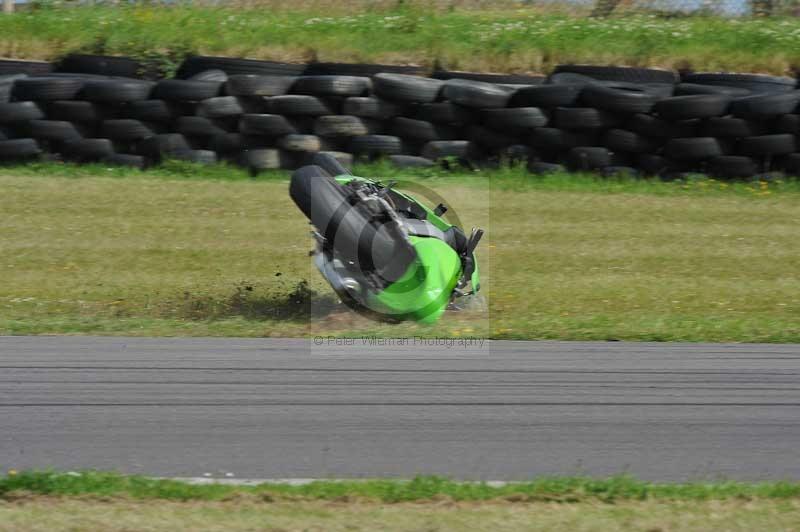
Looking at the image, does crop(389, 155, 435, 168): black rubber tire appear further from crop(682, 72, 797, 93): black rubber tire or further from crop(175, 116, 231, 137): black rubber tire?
crop(682, 72, 797, 93): black rubber tire

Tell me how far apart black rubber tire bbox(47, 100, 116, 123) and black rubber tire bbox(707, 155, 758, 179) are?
22.5 ft

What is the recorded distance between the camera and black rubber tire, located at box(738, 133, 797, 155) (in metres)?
11.5

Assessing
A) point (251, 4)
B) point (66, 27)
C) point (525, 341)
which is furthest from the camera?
point (251, 4)

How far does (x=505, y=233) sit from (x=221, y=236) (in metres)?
2.78

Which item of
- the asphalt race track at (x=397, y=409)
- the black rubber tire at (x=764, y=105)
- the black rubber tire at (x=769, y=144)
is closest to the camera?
the asphalt race track at (x=397, y=409)

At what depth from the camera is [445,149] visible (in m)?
11.9

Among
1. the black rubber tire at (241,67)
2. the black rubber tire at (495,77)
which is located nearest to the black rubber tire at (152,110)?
the black rubber tire at (241,67)

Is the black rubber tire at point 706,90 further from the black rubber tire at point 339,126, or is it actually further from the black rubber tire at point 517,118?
the black rubber tire at point 339,126

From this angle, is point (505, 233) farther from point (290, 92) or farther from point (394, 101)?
point (290, 92)

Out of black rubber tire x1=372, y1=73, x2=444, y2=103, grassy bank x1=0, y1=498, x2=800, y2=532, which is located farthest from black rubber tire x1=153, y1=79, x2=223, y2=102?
grassy bank x1=0, y1=498, x2=800, y2=532

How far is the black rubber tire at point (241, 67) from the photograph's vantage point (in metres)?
12.2

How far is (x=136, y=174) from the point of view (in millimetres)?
11789

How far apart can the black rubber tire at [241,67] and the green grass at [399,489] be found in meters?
8.56

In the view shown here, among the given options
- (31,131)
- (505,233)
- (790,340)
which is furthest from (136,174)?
(790,340)
